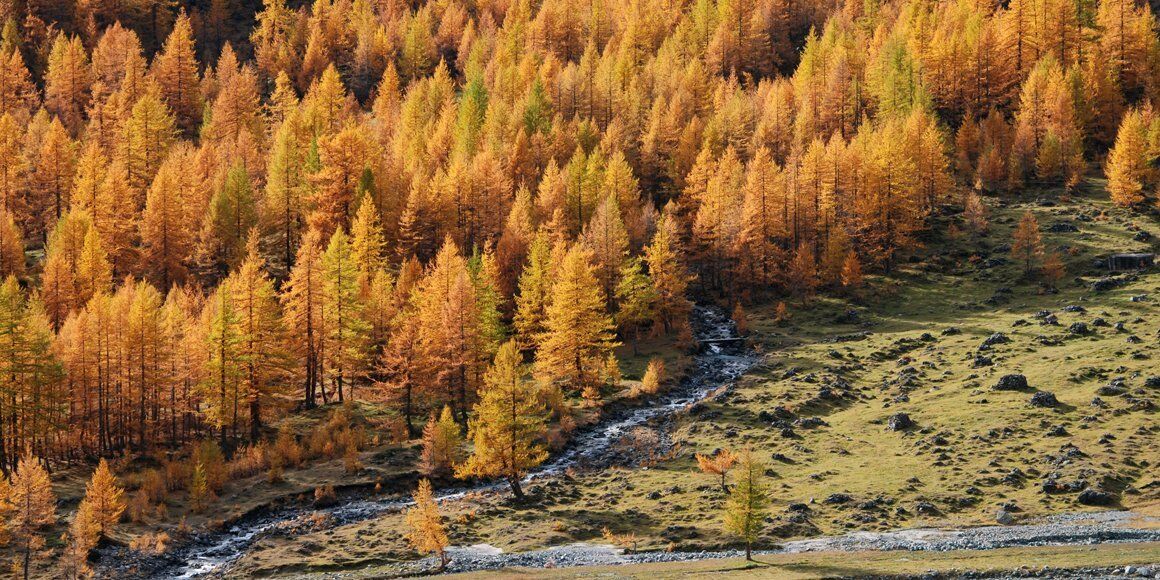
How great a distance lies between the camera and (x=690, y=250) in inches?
4254

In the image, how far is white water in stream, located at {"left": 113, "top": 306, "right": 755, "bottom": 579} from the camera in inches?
2386

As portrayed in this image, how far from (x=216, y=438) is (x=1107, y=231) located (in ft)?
284

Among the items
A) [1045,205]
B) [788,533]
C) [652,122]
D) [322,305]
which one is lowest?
[788,533]

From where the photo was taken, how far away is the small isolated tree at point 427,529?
187 ft

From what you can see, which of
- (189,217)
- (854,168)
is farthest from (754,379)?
(189,217)

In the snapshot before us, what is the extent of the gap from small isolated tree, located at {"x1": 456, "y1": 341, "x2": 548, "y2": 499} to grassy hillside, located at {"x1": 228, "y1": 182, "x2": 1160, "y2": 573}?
86.4 inches

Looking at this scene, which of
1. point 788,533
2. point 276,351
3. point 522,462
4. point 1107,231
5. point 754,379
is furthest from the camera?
point 1107,231

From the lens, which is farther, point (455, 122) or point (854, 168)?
point (455, 122)

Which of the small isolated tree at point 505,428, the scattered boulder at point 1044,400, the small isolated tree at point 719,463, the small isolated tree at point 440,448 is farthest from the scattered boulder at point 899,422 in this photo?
the small isolated tree at point 440,448

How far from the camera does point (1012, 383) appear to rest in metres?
73.8

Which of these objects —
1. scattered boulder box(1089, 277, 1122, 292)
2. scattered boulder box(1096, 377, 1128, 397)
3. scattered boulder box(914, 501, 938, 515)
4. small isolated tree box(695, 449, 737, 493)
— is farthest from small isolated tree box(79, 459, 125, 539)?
scattered boulder box(1089, 277, 1122, 292)

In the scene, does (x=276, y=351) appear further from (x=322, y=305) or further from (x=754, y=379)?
(x=754, y=379)

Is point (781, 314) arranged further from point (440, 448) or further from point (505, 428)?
point (440, 448)

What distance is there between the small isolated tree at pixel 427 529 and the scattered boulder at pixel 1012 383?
41398 mm
